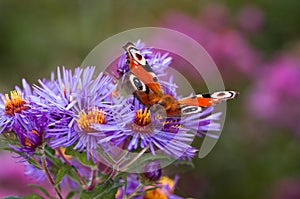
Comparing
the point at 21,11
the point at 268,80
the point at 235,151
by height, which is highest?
the point at 21,11

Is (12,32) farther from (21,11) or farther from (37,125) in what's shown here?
(37,125)

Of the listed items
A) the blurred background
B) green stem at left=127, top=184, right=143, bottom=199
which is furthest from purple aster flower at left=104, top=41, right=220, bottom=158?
the blurred background

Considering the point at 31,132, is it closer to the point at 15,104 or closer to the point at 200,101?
the point at 15,104

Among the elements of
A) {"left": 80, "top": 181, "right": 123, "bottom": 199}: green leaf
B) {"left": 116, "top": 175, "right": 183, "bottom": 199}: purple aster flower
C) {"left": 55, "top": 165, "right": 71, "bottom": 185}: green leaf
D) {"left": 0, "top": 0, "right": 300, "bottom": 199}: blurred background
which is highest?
{"left": 0, "top": 0, "right": 300, "bottom": 199}: blurred background

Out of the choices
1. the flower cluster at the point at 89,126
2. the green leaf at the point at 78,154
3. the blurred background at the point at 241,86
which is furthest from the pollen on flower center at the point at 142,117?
the blurred background at the point at 241,86

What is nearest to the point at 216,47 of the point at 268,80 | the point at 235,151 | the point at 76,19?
the point at 268,80

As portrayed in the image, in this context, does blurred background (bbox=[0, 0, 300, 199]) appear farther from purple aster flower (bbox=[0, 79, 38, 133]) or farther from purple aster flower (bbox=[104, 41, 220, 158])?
purple aster flower (bbox=[104, 41, 220, 158])
